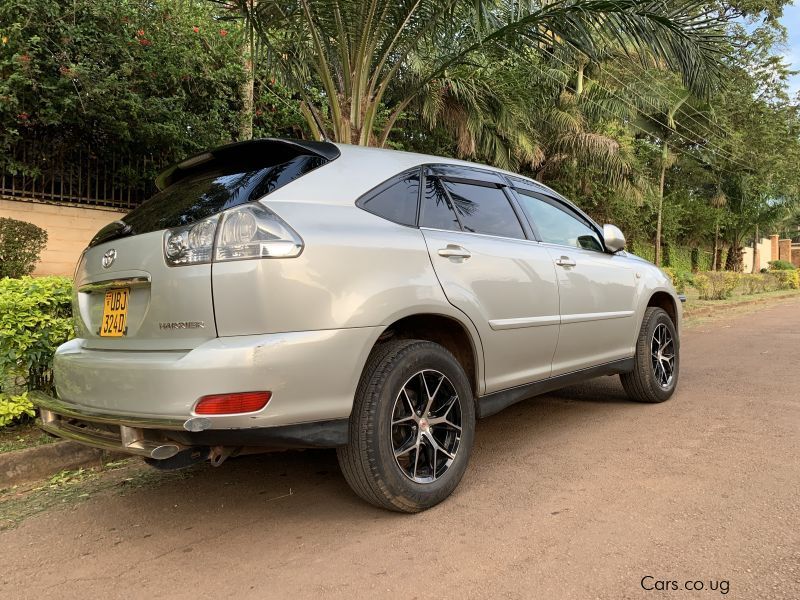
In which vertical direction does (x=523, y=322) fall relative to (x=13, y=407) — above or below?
above

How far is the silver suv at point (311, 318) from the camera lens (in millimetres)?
2342

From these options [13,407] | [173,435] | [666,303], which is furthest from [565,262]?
[13,407]

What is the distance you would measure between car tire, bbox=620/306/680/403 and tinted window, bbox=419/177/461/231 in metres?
2.25

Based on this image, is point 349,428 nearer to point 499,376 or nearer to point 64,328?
point 499,376

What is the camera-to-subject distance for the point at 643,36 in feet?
22.2

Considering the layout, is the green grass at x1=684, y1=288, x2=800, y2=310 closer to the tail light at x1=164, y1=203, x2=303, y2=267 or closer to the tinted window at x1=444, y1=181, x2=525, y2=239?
the tinted window at x1=444, y1=181, x2=525, y2=239

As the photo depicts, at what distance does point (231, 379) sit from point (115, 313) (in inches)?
30.8

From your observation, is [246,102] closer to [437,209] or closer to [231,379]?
[437,209]

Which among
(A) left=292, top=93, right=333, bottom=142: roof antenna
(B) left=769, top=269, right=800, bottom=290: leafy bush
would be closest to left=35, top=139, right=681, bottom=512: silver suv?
(A) left=292, top=93, right=333, bottom=142: roof antenna

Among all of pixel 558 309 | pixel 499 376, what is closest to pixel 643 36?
pixel 558 309

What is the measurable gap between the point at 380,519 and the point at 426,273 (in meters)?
1.19

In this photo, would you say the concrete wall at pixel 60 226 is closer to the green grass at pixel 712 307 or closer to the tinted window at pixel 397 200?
the tinted window at pixel 397 200

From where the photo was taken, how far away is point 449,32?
289 inches

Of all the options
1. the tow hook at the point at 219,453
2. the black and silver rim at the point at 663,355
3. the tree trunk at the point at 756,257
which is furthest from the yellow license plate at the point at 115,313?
the tree trunk at the point at 756,257
